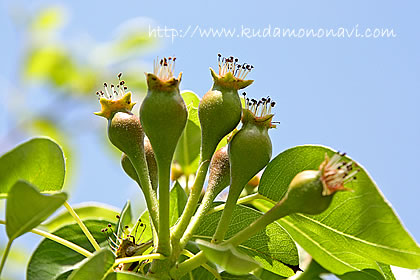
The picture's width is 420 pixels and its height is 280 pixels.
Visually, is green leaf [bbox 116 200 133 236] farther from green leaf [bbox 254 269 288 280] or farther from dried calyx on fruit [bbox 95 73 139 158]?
green leaf [bbox 254 269 288 280]

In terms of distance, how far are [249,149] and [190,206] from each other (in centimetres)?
22

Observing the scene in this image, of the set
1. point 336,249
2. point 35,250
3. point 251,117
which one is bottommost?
point 35,250

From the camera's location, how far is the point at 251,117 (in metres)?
1.53

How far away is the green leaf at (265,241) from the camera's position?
1.64 meters

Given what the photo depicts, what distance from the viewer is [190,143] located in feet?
7.80

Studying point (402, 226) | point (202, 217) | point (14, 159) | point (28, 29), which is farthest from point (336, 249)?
point (28, 29)

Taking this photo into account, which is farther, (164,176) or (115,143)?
(115,143)

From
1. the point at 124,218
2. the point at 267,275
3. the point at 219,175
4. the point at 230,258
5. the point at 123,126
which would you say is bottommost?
the point at 267,275

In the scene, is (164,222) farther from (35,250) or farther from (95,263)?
(35,250)

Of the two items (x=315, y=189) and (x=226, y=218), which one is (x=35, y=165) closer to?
(x=226, y=218)

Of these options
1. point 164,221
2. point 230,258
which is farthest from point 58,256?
point 230,258

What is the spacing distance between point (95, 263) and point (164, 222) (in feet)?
0.77

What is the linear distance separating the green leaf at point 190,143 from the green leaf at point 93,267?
1.00 m

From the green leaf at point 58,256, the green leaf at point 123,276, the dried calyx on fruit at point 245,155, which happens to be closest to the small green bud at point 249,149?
the dried calyx on fruit at point 245,155
